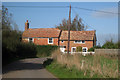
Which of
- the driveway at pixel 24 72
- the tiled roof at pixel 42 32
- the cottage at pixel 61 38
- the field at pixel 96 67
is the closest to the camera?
the field at pixel 96 67

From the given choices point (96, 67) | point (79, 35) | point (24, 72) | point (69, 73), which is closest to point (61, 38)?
point (79, 35)

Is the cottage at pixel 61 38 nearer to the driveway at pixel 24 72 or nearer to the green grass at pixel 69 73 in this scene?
the driveway at pixel 24 72

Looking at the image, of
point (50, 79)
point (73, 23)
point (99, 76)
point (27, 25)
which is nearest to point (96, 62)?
point (99, 76)

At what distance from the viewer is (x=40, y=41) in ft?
160

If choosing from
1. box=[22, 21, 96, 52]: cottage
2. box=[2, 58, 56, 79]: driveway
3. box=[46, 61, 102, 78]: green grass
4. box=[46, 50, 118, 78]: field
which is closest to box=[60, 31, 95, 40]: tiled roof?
box=[22, 21, 96, 52]: cottage

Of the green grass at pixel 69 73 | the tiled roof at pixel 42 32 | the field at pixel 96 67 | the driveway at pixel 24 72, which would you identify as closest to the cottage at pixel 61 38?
the tiled roof at pixel 42 32

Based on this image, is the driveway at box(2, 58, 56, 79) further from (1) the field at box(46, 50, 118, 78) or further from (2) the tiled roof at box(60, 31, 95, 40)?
(2) the tiled roof at box(60, 31, 95, 40)

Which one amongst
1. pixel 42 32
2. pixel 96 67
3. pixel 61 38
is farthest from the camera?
pixel 42 32

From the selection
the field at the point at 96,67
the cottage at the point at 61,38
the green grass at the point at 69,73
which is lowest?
the green grass at the point at 69,73

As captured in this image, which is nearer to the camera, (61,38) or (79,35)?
(61,38)

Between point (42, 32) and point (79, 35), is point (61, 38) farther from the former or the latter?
point (42, 32)

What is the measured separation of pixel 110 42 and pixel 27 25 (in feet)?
68.7

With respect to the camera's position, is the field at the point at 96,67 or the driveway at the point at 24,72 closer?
the field at the point at 96,67

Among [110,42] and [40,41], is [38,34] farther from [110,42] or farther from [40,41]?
[110,42]
